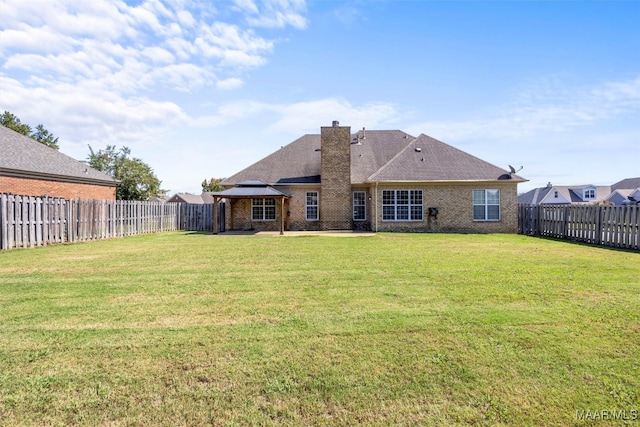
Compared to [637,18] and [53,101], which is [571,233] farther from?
[53,101]

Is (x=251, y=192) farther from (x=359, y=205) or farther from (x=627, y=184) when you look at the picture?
(x=627, y=184)

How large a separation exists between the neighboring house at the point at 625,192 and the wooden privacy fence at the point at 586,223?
114 feet

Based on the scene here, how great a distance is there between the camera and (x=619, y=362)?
3.32 meters

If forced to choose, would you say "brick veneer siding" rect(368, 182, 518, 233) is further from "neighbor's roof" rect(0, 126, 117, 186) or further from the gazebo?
"neighbor's roof" rect(0, 126, 117, 186)

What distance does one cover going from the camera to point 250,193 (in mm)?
19406

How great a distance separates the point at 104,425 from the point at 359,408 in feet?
6.09

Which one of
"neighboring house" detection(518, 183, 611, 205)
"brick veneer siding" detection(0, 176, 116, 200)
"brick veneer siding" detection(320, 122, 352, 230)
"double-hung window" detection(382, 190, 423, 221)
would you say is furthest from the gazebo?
"neighboring house" detection(518, 183, 611, 205)

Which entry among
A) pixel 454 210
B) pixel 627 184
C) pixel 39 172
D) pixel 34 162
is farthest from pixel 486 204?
pixel 627 184

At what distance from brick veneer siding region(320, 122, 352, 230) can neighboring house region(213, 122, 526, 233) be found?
0.20 ft

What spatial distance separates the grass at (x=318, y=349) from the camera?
2.65 meters

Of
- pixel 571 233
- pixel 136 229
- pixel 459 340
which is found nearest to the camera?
pixel 459 340

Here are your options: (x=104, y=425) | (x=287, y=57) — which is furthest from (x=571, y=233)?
(x=104, y=425)

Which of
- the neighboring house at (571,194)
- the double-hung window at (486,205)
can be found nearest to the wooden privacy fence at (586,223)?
the double-hung window at (486,205)

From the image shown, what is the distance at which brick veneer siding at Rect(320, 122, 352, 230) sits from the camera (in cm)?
2075
